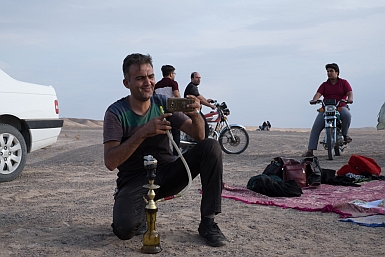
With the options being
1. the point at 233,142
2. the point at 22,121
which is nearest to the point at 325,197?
the point at 22,121

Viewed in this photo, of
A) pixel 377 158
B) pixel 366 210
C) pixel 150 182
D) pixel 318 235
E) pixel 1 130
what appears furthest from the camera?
pixel 377 158

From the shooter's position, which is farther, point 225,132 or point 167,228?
point 225,132

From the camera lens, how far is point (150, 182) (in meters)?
3.76

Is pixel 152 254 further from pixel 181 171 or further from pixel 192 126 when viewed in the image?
pixel 192 126

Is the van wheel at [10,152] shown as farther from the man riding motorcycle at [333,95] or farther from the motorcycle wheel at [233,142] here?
the motorcycle wheel at [233,142]

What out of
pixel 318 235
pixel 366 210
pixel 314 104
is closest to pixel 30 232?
pixel 318 235

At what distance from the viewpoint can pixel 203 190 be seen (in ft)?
13.3

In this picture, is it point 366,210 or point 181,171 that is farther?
point 366,210

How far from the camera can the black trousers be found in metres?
3.98

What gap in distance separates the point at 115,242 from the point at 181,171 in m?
0.73

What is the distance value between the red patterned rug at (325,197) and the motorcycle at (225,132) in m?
A: 5.54

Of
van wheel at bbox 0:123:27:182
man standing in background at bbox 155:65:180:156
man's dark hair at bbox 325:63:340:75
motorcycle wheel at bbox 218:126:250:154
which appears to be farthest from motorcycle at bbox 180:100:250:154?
van wheel at bbox 0:123:27:182

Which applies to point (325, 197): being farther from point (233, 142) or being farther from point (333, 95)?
point (233, 142)

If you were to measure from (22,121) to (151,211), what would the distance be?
15.7 feet
